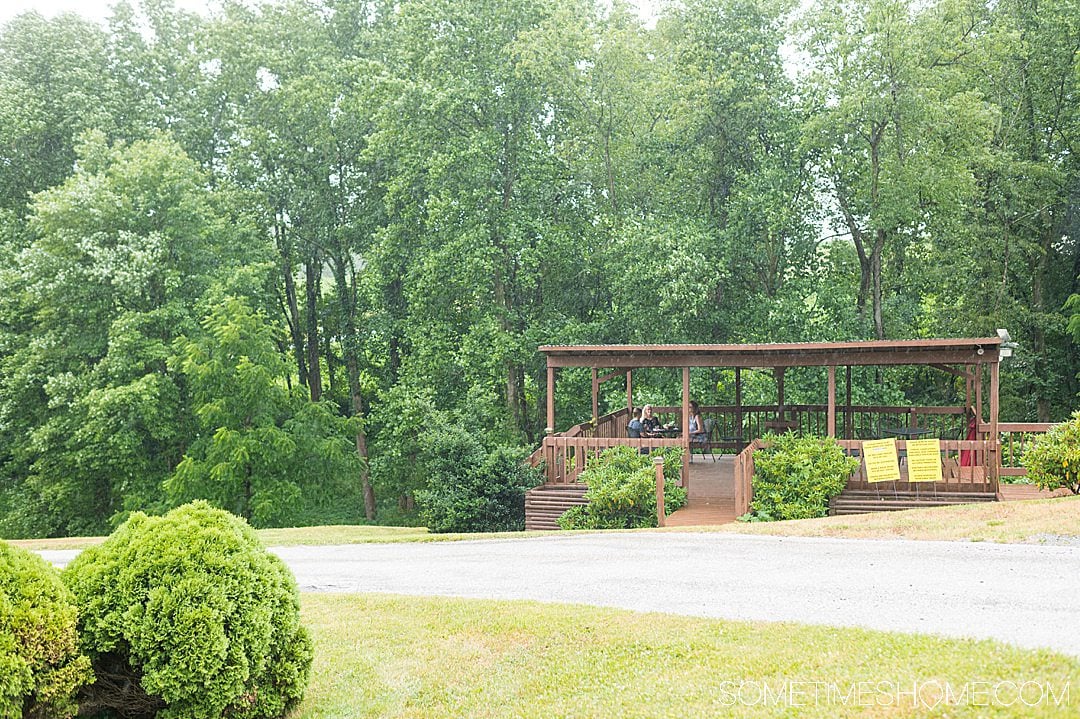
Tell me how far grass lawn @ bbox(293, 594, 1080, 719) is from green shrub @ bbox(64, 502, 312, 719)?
0.50 meters

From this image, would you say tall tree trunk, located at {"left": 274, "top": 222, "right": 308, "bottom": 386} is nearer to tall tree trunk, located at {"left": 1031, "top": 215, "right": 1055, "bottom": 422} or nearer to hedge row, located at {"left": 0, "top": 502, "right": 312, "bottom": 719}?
tall tree trunk, located at {"left": 1031, "top": 215, "right": 1055, "bottom": 422}

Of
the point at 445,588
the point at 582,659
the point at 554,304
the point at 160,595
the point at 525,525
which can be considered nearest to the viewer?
the point at 160,595

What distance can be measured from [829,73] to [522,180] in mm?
8673

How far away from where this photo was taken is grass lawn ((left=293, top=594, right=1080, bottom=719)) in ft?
17.7

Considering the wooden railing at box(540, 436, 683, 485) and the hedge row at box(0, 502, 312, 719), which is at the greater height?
the wooden railing at box(540, 436, 683, 485)

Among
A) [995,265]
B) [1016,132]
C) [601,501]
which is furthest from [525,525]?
[1016,132]

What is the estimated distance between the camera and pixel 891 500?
50.4 feet

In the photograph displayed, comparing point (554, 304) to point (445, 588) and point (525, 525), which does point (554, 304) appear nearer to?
point (525, 525)

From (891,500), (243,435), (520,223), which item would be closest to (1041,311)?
(891,500)

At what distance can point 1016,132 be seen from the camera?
26188 millimetres

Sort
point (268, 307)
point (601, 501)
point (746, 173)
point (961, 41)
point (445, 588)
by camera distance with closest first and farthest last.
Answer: point (445, 588), point (601, 501), point (961, 41), point (746, 173), point (268, 307)

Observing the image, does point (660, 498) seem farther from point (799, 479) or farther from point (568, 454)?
point (568, 454)

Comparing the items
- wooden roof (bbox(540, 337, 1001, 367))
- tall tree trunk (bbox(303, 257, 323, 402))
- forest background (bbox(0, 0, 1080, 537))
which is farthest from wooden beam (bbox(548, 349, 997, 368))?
tall tree trunk (bbox(303, 257, 323, 402))

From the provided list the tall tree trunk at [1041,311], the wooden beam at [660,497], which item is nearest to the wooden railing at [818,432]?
the wooden beam at [660,497]
